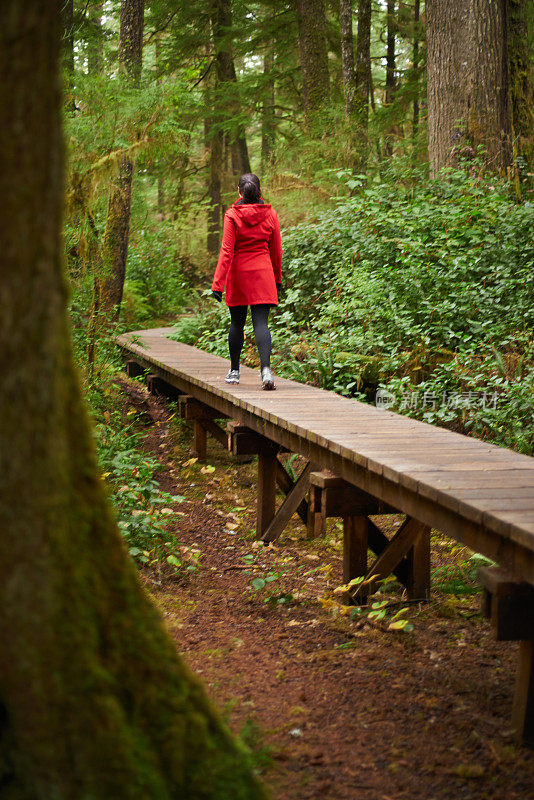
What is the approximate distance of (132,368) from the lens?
1291cm

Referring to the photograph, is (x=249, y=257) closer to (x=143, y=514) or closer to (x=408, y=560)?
(x=143, y=514)

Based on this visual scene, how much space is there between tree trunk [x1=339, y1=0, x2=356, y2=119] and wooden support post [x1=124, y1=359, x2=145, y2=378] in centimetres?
680

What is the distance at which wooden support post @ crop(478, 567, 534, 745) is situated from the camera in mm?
3301

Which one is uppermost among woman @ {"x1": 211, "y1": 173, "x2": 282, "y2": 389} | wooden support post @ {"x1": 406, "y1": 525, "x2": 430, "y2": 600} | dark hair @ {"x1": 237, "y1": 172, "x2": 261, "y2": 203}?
dark hair @ {"x1": 237, "y1": 172, "x2": 261, "y2": 203}

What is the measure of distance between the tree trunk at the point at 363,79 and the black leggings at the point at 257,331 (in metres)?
7.34

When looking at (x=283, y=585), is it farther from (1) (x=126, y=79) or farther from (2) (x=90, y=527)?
(1) (x=126, y=79)

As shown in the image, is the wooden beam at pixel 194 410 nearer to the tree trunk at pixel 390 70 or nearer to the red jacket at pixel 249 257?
the red jacket at pixel 249 257

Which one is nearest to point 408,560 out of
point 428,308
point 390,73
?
point 428,308

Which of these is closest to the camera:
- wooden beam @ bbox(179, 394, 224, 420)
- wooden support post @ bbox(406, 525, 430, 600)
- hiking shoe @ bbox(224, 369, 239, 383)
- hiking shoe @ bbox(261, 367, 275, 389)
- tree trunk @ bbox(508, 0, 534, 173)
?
wooden support post @ bbox(406, 525, 430, 600)

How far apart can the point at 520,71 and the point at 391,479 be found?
426 inches

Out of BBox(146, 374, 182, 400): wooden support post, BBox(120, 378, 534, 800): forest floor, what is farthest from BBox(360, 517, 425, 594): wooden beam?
BBox(146, 374, 182, 400): wooden support post

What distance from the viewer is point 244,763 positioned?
2.45 metres

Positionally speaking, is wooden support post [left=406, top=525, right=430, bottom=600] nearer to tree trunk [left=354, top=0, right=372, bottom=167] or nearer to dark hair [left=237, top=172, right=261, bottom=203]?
dark hair [left=237, top=172, right=261, bottom=203]

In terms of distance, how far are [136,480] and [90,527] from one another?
15.7 ft
